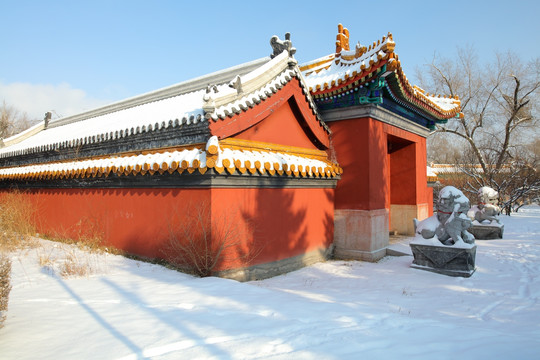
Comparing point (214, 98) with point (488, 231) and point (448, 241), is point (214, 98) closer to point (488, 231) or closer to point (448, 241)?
point (448, 241)

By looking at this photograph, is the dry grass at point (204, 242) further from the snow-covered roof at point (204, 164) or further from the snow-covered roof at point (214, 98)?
the snow-covered roof at point (214, 98)

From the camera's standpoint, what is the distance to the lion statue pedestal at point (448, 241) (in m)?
6.48

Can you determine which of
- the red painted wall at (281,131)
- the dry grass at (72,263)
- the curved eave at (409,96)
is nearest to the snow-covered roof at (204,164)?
the red painted wall at (281,131)

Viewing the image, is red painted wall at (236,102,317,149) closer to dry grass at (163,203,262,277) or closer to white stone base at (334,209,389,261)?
dry grass at (163,203,262,277)

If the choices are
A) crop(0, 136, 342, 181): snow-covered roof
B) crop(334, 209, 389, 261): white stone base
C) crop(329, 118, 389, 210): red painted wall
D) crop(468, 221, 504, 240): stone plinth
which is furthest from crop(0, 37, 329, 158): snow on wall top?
crop(468, 221, 504, 240): stone plinth

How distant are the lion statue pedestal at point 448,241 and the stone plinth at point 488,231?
4326 mm

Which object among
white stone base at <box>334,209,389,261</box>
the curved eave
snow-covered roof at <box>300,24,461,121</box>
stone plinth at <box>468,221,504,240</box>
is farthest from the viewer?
stone plinth at <box>468,221,504,240</box>

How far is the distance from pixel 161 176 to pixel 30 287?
245 centimetres

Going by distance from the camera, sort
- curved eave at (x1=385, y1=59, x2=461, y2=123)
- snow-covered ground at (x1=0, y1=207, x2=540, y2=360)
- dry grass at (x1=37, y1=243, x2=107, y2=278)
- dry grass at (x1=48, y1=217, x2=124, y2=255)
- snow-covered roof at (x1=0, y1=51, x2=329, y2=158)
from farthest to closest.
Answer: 1. curved eave at (x1=385, y1=59, x2=461, y2=123)
2. dry grass at (x1=48, y1=217, x2=124, y2=255)
3. snow-covered roof at (x1=0, y1=51, x2=329, y2=158)
4. dry grass at (x1=37, y1=243, x2=107, y2=278)
5. snow-covered ground at (x1=0, y1=207, x2=540, y2=360)

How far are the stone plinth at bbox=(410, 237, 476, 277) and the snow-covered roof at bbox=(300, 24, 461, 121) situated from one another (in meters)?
3.41

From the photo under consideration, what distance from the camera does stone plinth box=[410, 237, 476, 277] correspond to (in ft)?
21.1

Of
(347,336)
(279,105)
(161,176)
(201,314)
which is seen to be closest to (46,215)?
(161,176)

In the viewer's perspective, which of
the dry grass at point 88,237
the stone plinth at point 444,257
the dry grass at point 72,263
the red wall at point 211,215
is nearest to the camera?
the dry grass at point 72,263

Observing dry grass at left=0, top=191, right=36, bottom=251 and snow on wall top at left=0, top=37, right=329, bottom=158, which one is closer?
snow on wall top at left=0, top=37, right=329, bottom=158
